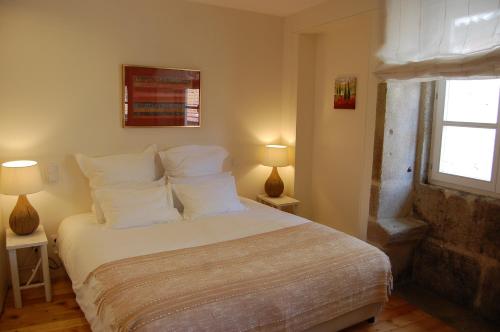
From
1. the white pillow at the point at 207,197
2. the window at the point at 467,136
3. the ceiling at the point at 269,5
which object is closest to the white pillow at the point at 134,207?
the white pillow at the point at 207,197

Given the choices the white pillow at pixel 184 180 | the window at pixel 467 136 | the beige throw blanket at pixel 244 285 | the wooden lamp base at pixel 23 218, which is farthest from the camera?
the white pillow at pixel 184 180

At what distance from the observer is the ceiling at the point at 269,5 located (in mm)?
3377

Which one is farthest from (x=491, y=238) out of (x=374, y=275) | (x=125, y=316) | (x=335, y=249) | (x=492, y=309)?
(x=125, y=316)

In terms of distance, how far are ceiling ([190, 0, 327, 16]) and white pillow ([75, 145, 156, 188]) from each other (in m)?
1.57

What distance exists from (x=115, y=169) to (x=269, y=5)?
6.73 feet

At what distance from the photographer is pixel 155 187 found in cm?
302

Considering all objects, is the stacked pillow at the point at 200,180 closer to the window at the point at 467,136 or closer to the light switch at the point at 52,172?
the light switch at the point at 52,172

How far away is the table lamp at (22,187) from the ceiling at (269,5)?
80.1 inches

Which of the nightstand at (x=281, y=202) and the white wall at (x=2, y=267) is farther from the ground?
the nightstand at (x=281, y=202)

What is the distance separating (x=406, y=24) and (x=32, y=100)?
2864 millimetres

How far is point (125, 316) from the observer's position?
5.49ft

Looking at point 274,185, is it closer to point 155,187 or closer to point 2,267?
point 155,187

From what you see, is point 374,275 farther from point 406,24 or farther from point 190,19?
point 190,19

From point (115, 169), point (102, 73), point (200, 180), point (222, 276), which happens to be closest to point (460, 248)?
point (222, 276)
